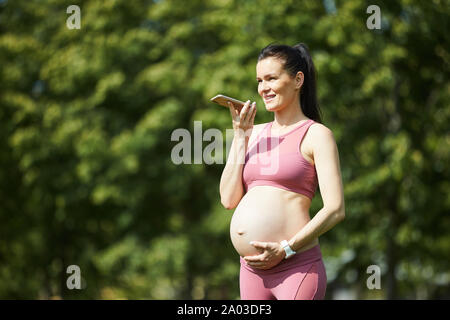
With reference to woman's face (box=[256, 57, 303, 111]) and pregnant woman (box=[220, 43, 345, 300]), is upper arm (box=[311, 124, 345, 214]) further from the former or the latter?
woman's face (box=[256, 57, 303, 111])

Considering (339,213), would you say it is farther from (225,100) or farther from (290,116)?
(225,100)

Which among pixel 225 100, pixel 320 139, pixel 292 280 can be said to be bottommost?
pixel 292 280

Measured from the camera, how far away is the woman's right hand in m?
2.83

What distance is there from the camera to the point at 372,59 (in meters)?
10.0

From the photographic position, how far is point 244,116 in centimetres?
285

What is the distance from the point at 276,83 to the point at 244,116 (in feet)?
0.76

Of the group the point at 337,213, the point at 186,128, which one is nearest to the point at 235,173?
the point at 337,213

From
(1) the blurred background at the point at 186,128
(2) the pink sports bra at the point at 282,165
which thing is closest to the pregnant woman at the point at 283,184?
(2) the pink sports bra at the point at 282,165

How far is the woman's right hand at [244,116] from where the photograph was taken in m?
2.83

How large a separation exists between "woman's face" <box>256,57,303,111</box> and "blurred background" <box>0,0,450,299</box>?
659 cm

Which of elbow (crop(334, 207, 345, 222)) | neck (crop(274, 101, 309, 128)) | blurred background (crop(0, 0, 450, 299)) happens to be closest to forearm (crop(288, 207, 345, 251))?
elbow (crop(334, 207, 345, 222))

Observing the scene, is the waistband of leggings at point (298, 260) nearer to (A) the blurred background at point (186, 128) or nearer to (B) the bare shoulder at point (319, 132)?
(B) the bare shoulder at point (319, 132)
